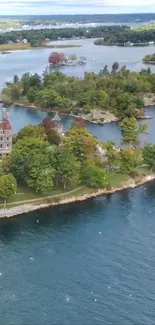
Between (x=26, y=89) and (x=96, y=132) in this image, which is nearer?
(x=96, y=132)

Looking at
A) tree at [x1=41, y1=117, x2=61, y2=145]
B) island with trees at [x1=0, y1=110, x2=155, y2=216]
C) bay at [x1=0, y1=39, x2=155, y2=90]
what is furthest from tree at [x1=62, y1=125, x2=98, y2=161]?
bay at [x1=0, y1=39, x2=155, y2=90]

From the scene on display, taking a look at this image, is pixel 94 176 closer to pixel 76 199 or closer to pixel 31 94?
pixel 76 199

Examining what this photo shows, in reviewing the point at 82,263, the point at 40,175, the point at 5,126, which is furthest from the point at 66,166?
the point at 82,263

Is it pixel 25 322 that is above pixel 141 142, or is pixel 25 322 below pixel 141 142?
below

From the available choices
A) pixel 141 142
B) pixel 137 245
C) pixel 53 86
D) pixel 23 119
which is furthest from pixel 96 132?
pixel 137 245

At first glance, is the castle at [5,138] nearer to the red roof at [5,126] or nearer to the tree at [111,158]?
the red roof at [5,126]

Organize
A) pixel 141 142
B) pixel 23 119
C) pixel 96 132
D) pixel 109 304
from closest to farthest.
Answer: pixel 109 304 < pixel 141 142 < pixel 96 132 < pixel 23 119

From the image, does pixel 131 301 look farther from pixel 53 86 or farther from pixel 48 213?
pixel 53 86

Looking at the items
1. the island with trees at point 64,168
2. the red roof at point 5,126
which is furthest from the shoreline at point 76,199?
the red roof at point 5,126
